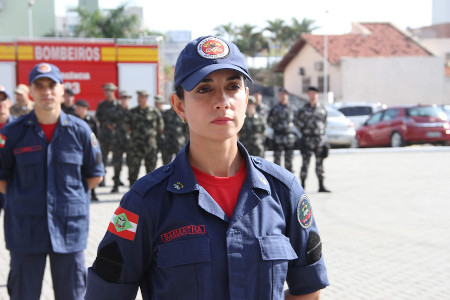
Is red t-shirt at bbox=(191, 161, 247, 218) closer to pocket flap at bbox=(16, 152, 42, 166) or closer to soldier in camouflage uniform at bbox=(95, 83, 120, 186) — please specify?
pocket flap at bbox=(16, 152, 42, 166)

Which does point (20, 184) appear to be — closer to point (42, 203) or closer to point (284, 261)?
point (42, 203)

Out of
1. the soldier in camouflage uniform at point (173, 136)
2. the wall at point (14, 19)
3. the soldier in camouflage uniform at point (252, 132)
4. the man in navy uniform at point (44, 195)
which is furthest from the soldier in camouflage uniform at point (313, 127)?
the wall at point (14, 19)

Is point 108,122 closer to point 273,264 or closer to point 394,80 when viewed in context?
point 273,264

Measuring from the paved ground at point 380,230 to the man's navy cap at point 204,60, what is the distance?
3894mm

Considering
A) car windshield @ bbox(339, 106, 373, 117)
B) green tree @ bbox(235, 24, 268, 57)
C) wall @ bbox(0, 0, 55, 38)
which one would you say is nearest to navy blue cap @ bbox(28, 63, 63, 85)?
car windshield @ bbox(339, 106, 373, 117)

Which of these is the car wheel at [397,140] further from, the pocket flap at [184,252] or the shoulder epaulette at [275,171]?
the pocket flap at [184,252]

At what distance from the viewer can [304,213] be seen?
2.11 m

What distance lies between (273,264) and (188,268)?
0.89 ft

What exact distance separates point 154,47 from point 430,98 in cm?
2987

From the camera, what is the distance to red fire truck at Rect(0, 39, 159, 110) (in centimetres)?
1532

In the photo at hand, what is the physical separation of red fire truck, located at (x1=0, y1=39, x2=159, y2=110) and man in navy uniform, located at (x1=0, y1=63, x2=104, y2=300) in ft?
38.2

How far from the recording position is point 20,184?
410 cm

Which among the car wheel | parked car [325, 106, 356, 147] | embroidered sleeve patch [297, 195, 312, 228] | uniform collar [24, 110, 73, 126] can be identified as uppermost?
uniform collar [24, 110, 73, 126]

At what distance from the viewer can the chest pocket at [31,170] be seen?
4.05 meters
